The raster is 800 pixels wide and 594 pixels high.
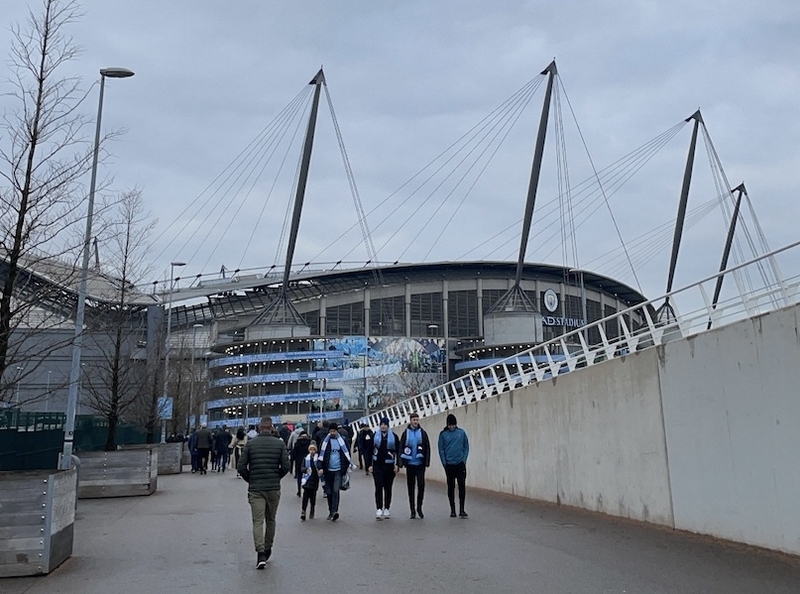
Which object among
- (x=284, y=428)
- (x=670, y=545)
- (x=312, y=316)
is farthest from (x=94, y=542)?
(x=312, y=316)

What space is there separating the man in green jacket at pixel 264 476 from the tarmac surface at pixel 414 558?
418 mm

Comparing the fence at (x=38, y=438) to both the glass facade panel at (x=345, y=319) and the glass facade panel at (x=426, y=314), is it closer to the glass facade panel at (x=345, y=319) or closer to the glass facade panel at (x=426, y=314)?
the glass facade panel at (x=345, y=319)

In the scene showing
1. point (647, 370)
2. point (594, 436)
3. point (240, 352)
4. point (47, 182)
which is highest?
point (240, 352)

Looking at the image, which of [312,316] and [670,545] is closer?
[670,545]

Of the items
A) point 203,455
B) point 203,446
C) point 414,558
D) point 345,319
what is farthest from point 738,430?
point 345,319

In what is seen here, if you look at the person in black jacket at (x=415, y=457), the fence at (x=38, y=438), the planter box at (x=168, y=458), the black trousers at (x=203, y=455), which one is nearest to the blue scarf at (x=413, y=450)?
the person in black jacket at (x=415, y=457)

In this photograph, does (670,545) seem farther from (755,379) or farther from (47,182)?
(47,182)

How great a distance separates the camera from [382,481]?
551 inches

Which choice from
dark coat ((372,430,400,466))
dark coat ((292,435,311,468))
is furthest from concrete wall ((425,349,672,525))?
dark coat ((292,435,311,468))

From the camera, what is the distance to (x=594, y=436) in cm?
1421

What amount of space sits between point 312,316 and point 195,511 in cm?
8368

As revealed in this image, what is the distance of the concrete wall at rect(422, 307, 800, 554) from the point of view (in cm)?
966

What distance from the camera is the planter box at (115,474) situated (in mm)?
18953

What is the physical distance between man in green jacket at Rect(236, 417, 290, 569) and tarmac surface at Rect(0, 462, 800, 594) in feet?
1.37
